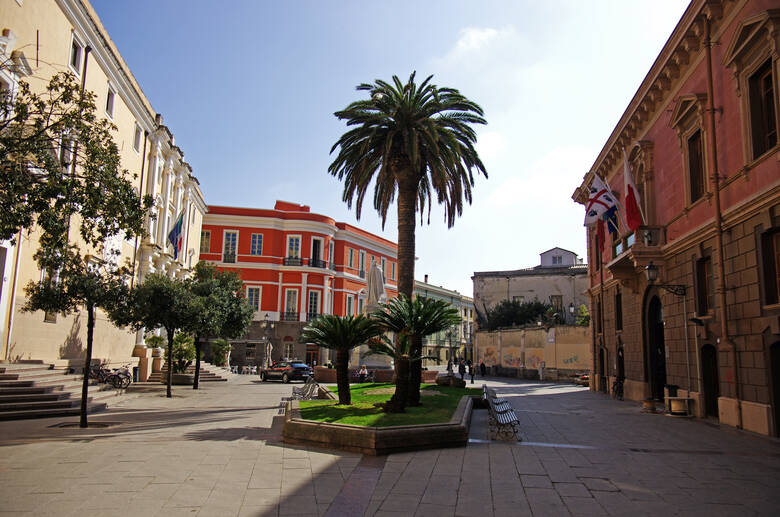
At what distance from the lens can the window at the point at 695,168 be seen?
55.0 ft

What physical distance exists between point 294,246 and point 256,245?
328 cm

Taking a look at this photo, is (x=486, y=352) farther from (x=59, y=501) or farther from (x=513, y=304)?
(x=59, y=501)

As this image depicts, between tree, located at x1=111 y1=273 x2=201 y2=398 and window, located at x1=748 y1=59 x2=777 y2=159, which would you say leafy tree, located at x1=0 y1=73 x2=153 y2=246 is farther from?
window, located at x1=748 y1=59 x2=777 y2=159

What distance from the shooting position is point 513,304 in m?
56.1

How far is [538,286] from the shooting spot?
56750 mm

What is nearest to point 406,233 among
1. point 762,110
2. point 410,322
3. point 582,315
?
point 410,322

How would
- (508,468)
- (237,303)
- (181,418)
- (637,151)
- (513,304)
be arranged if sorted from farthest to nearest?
(513,304)
(237,303)
(637,151)
(181,418)
(508,468)

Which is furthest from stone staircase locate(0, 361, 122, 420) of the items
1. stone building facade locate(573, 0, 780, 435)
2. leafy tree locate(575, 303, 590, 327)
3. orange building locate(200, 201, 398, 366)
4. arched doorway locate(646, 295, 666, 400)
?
leafy tree locate(575, 303, 590, 327)

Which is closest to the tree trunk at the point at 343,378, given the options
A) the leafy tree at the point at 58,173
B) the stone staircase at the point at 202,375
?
the leafy tree at the point at 58,173

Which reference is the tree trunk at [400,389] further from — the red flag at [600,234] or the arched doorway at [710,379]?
the red flag at [600,234]

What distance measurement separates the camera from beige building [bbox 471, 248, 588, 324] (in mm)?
55312

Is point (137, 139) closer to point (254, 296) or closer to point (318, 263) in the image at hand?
point (254, 296)

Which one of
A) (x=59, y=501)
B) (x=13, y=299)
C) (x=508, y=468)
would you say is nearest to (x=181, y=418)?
(x=13, y=299)

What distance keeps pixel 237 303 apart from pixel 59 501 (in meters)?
27.4
